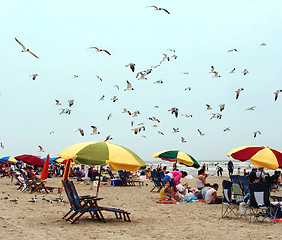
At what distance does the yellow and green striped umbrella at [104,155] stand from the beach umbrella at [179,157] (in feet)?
24.5

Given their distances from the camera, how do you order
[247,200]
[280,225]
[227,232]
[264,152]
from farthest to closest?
[264,152] → [247,200] → [280,225] → [227,232]

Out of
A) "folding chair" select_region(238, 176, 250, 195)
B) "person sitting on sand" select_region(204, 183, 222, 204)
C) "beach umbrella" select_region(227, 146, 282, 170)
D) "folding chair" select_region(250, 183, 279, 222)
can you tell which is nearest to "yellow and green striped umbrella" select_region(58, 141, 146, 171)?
"folding chair" select_region(250, 183, 279, 222)

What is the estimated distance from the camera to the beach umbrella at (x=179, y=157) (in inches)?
611

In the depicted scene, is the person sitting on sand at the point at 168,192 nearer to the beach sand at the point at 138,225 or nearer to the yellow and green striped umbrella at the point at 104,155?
the beach sand at the point at 138,225

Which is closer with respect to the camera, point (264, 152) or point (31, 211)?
point (31, 211)

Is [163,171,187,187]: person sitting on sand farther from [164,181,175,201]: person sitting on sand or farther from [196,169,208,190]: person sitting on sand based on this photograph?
[196,169,208,190]: person sitting on sand

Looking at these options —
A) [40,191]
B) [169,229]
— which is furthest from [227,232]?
[40,191]

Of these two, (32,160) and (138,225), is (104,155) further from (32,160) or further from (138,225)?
(32,160)

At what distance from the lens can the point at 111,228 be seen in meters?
7.82

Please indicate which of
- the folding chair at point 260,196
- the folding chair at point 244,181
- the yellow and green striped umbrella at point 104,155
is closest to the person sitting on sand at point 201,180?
the folding chair at point 244,181

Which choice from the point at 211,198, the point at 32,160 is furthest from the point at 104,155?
the point at 32,160

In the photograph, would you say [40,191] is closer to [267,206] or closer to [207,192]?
[207,192]

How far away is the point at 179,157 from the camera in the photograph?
51.0 ft

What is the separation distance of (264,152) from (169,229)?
15.7 feet
